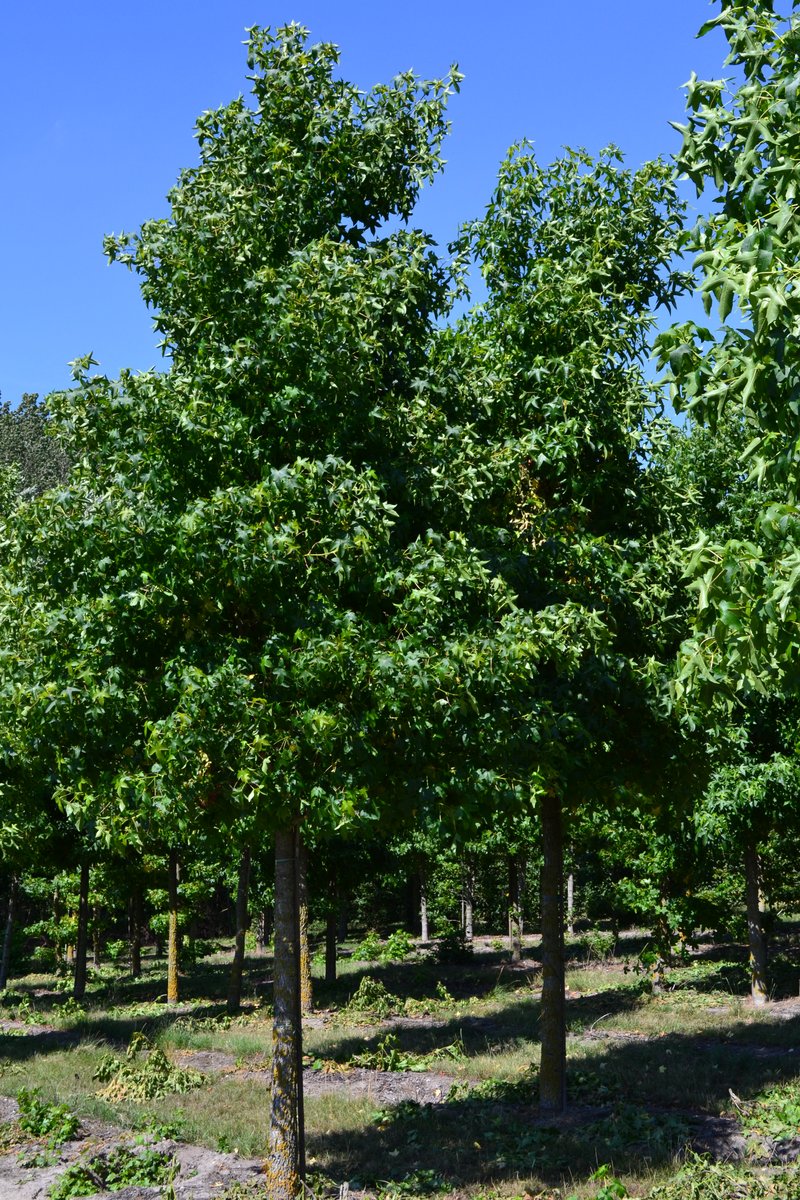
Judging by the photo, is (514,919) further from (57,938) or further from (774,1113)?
(774,1113)

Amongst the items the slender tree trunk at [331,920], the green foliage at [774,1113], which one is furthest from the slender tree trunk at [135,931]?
the green foliage at [774,1113]

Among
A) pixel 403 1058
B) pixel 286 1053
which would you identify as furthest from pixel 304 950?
pixel 286 1053

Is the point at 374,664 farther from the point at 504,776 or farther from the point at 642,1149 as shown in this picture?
the point at 642,1149

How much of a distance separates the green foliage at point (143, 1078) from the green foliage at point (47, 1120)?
1.69 metres

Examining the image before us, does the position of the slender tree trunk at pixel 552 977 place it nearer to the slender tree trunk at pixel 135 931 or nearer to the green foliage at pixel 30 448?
the slender tree trunk at pixel 135 931

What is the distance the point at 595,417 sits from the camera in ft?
41.8

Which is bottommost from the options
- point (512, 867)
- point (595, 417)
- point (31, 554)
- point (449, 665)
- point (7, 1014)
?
point (7, 1014)

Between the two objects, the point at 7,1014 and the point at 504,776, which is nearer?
the point at 504,776

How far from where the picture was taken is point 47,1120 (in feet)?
43.4

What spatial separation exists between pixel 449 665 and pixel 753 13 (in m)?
5.24

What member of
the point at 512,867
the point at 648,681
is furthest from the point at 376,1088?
the point at 512,867

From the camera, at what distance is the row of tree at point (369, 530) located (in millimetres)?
6855

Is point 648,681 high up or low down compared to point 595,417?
down

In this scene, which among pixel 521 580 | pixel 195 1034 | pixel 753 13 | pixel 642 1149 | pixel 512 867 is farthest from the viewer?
pixel 512 867
